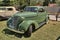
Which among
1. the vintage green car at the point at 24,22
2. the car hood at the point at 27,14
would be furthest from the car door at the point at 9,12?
the car hood at the point at 27,14

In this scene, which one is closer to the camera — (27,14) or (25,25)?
(25,25)

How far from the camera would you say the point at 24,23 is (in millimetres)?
9711

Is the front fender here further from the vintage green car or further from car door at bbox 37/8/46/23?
car door at bbox 37/8/46/23

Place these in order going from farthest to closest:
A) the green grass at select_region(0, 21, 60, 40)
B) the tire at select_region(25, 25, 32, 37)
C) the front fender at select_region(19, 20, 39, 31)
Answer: the tire at select_region(25, 25, 32, 37), the green grass at select_region(0, 21, 60, 40), the front fender at select_region(19, 20, 39, 31)

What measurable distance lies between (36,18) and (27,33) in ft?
5.59

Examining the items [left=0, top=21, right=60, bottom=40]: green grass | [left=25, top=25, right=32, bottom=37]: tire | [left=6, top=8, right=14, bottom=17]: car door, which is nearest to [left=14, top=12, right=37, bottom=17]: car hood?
[left=25, top=25, right=32, bottom=37]: tire

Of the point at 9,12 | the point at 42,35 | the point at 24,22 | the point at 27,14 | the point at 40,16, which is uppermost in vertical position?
the point at 27,14

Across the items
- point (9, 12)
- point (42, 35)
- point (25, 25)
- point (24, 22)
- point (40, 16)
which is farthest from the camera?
point (9, 12)

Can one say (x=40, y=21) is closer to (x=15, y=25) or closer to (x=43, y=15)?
(x=43, y=15)

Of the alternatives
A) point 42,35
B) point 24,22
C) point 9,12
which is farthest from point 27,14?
point 9,12

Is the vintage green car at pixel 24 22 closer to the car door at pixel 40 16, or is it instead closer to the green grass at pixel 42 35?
the car door at pixel 40 16

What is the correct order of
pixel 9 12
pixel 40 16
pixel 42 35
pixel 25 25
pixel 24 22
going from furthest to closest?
pixel 9 12 < pixel 40 16 < pixel 42 35 < pixel 24 22 < pixel 25 25

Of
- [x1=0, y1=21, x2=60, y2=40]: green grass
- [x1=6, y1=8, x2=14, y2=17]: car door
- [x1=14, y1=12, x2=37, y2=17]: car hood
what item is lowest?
[x1=0, y1=21, x2=60, y2=40]: green grass

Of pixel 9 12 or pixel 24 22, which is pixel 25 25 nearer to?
pixel 24 22
